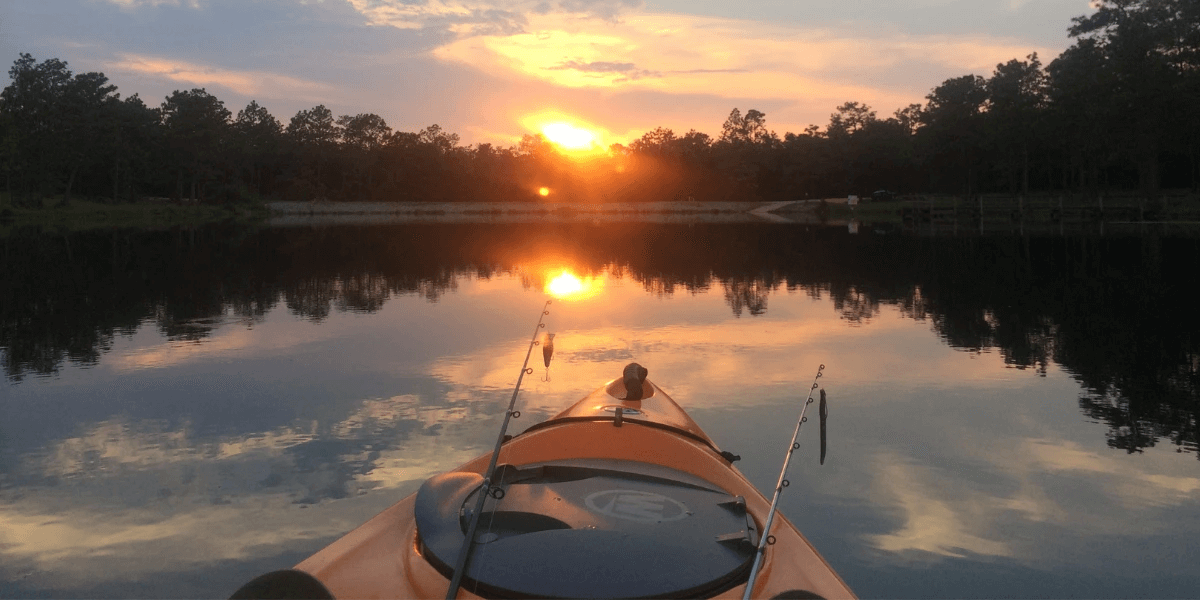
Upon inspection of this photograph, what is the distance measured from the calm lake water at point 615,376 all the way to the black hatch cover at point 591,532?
1.82 meters

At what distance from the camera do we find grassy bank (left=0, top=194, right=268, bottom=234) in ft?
208

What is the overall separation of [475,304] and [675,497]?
14.6m

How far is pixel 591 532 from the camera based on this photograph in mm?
3943

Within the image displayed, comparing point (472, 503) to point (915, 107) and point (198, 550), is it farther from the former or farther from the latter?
point (915, 107)

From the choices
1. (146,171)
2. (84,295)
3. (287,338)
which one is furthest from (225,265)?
(146,171)

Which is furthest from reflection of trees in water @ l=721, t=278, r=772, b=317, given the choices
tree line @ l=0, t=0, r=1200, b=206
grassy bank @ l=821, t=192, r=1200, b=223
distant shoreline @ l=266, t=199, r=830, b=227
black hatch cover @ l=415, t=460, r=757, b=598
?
distant shoreline @ l=266, t=199, r=830, b=227

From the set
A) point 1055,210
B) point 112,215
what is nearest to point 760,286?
point 1055,210

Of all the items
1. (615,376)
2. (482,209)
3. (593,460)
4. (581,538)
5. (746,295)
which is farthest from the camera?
(482,209)

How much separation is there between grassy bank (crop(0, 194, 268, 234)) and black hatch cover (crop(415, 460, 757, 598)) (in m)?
62.8

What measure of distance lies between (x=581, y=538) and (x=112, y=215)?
79047 millimetres

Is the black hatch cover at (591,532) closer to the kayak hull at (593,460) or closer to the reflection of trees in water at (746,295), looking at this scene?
the kayak hull at (593,460)

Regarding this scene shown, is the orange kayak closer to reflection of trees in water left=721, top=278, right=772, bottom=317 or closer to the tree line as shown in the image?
reflection of trees in water left=721, top=278, right=772, bottom=317

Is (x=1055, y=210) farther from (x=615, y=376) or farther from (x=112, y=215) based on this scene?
(x=112, y=215)

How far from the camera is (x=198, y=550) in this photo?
5.99 metres
